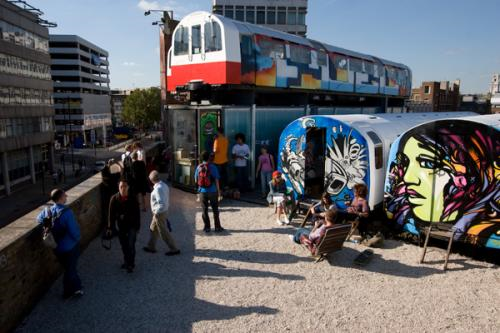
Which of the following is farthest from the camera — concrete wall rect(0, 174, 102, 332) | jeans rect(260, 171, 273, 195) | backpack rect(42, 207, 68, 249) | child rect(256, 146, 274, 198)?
jeans rect(260, 171, 273, 195)

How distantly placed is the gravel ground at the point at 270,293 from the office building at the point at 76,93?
60.4 meters

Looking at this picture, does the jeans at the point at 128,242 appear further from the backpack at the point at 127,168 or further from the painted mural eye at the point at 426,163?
the painted mural eye at the point at 426,163

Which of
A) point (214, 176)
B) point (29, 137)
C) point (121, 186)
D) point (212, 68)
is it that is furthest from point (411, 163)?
point (29, 137)

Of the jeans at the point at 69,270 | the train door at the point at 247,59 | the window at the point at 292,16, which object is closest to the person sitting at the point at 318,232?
the jeans at the point at 69,270

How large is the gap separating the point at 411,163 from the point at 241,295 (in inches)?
210

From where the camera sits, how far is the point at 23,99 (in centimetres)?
3381

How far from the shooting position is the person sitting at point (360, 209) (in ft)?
28.9

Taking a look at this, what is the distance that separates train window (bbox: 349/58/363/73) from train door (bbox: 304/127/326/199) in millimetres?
7989

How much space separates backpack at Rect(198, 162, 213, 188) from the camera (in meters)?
8.77

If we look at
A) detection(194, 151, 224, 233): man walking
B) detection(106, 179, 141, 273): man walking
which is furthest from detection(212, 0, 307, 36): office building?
detection(106, 179, 141, 273): man walking

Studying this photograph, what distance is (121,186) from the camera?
6594mm

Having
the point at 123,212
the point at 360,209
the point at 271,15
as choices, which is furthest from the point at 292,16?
the point at 123,212

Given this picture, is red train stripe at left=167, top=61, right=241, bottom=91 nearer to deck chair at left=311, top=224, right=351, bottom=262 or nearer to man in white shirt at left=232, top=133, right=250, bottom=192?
man in white shirt at left=232, top=133, right=250, bottom=192

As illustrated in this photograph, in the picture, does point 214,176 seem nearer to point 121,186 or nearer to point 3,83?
point 121,186
